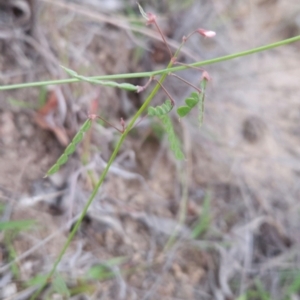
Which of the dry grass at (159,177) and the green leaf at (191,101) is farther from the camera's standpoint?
the dry grass at (159,177)

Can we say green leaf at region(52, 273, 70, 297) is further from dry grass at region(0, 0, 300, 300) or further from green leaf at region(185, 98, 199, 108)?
green leaf at region(185, 98, 199, 108)

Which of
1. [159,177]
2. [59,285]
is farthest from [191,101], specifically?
[159,177]

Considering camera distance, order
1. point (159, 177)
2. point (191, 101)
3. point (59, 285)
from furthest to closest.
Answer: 1. point (159, 177)
2. point (59, 285)
3. point (191, 101)

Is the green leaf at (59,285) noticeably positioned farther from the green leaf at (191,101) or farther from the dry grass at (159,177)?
the green leaf at (191,101)

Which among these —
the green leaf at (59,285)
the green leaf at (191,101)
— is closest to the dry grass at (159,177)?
the green leaf at (59,285)

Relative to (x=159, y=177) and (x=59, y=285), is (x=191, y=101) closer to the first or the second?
(x=59, y=285)

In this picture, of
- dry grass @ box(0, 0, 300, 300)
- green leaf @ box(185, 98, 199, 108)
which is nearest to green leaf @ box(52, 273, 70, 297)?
dry grass @ box(0, 0, 300, 300)

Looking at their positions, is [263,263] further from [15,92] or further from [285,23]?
[285,23]

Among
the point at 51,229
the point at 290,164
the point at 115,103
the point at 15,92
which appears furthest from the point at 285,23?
the point at 51,229

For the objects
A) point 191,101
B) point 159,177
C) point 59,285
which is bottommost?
point 59,285

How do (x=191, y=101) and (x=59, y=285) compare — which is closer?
(x=191, y=101)

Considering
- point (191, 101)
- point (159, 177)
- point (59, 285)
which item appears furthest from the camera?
point (159, 177)

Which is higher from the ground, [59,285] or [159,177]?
[159,177]
